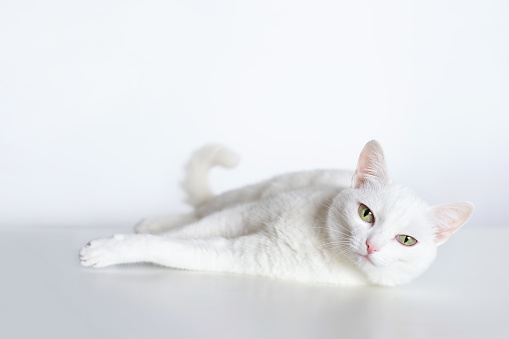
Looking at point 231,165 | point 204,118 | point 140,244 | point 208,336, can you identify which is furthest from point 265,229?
point 204,118

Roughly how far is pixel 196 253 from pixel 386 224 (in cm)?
74

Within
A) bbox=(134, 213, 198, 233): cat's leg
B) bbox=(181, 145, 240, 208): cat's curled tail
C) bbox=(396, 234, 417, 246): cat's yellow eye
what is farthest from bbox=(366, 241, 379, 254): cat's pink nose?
bbox=(181, 145, 240, 208): cat's curled tail

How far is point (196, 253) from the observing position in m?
2.07

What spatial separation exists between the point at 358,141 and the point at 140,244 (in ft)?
8.22

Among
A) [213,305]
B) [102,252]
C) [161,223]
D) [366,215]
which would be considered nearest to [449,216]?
[366,215]

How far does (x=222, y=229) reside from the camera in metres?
2.28

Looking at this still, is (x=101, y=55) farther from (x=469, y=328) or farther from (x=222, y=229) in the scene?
(x=469, y=328)

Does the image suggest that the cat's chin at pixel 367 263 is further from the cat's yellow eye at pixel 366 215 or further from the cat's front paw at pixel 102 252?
the cat's front paw at pixel 102 252

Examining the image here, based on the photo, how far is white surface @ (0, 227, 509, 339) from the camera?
1.54 meters

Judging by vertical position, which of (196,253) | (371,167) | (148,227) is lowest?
(196,253)

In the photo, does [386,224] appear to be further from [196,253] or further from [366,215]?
[196,253]

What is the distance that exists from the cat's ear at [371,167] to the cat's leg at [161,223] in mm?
1131

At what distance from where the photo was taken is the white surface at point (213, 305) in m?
1.54

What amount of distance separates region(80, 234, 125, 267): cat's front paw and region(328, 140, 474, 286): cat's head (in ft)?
2.65
